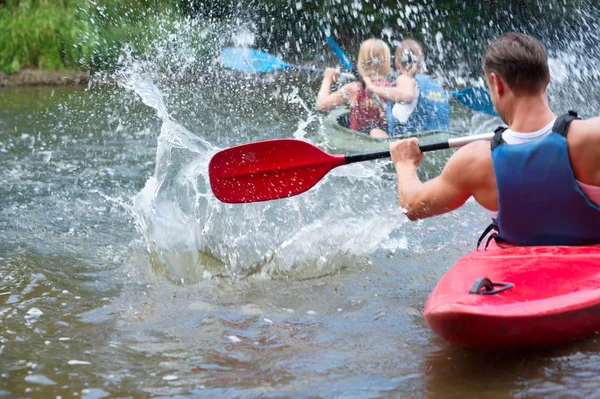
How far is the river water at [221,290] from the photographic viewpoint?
2.39 metres

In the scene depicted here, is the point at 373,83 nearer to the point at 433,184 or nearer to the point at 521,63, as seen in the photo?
the point at 433,184

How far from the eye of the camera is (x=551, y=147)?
2.42m

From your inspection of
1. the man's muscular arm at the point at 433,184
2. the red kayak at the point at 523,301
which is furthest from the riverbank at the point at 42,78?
the red kayak at the point at 523,301

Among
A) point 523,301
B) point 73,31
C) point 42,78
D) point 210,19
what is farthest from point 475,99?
point 73,31

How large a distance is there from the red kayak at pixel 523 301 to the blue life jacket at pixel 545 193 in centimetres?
7

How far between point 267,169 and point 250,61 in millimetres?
4524

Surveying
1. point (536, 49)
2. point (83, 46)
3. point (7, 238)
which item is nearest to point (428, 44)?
point (83, 46)

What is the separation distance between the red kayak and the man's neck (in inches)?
16.9

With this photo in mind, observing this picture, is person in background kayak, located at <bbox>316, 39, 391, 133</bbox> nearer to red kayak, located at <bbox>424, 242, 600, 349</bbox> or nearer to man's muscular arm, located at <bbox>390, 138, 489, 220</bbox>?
man's muscular arm, located at <bbox>390, 138, 489, 220</bbox>

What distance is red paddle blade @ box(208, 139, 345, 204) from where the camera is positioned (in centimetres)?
359

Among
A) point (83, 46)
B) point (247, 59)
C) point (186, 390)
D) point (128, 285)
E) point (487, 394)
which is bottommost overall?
point (487, 394)

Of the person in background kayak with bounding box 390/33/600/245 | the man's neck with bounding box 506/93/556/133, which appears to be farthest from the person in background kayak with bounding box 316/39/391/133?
the man's neck with bounding box 506/93/556/133

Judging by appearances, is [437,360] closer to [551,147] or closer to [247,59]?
Result: [551,147]

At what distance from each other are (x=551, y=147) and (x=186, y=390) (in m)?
1.42
